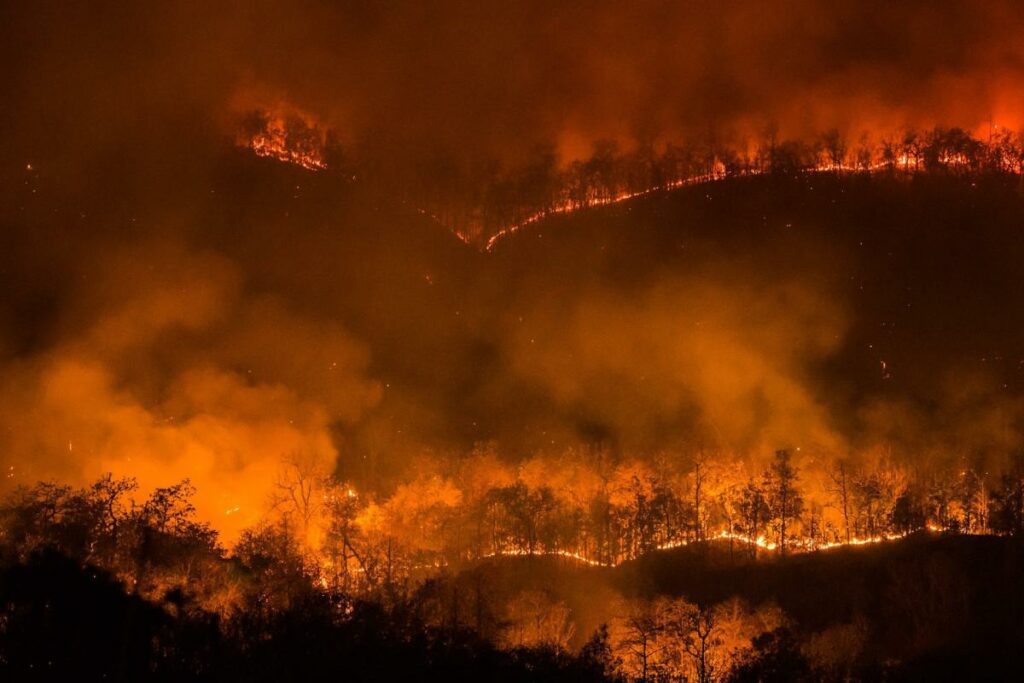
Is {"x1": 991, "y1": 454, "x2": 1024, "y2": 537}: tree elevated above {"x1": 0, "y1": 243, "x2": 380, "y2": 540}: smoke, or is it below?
below

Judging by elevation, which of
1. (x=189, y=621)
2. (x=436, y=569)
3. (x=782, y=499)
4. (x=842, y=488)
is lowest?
(x=189, y=621)

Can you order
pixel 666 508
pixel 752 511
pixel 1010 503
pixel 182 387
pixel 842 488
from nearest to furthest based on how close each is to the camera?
pixel 752 511, pixel 1010 503, pixel 842 488, pixel 666 508, pixel 182 387

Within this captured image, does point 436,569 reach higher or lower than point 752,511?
lower

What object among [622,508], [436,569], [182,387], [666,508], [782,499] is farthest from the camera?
[182,387]

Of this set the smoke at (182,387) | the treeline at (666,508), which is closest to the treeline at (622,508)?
the treeline at (666,508)

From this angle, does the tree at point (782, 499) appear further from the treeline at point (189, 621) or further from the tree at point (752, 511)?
the treeline at point (189, 621)

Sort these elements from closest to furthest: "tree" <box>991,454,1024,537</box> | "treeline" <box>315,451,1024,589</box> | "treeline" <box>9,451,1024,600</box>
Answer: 1. "treeline" <box>9,451,1024,600</box>
2. "tree" <box>991,454,1024,537</box>
3. "treeline" <box>315,451,1024,589</box>

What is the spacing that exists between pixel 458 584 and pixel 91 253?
1993 inches

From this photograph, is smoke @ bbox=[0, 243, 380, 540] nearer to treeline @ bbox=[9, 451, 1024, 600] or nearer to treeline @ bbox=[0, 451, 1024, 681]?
treeline @ bbox=[9, 451, 1024, 600]

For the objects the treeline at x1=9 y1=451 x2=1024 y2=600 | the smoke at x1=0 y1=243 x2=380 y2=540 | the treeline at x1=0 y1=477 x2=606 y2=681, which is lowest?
the treeline at x1=0 y1=477 x2=606 y2=681

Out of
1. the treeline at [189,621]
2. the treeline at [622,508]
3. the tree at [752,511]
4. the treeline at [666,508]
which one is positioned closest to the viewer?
the treeline at [189,621]

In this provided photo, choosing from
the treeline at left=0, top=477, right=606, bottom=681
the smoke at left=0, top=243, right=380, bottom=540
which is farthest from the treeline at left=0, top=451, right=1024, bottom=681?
the smoke at left=0, top=243, right=380, bottom=540

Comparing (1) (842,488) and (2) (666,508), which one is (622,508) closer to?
(2) (666,508)

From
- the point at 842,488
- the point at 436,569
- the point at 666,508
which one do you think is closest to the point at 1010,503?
the point at 842,488
